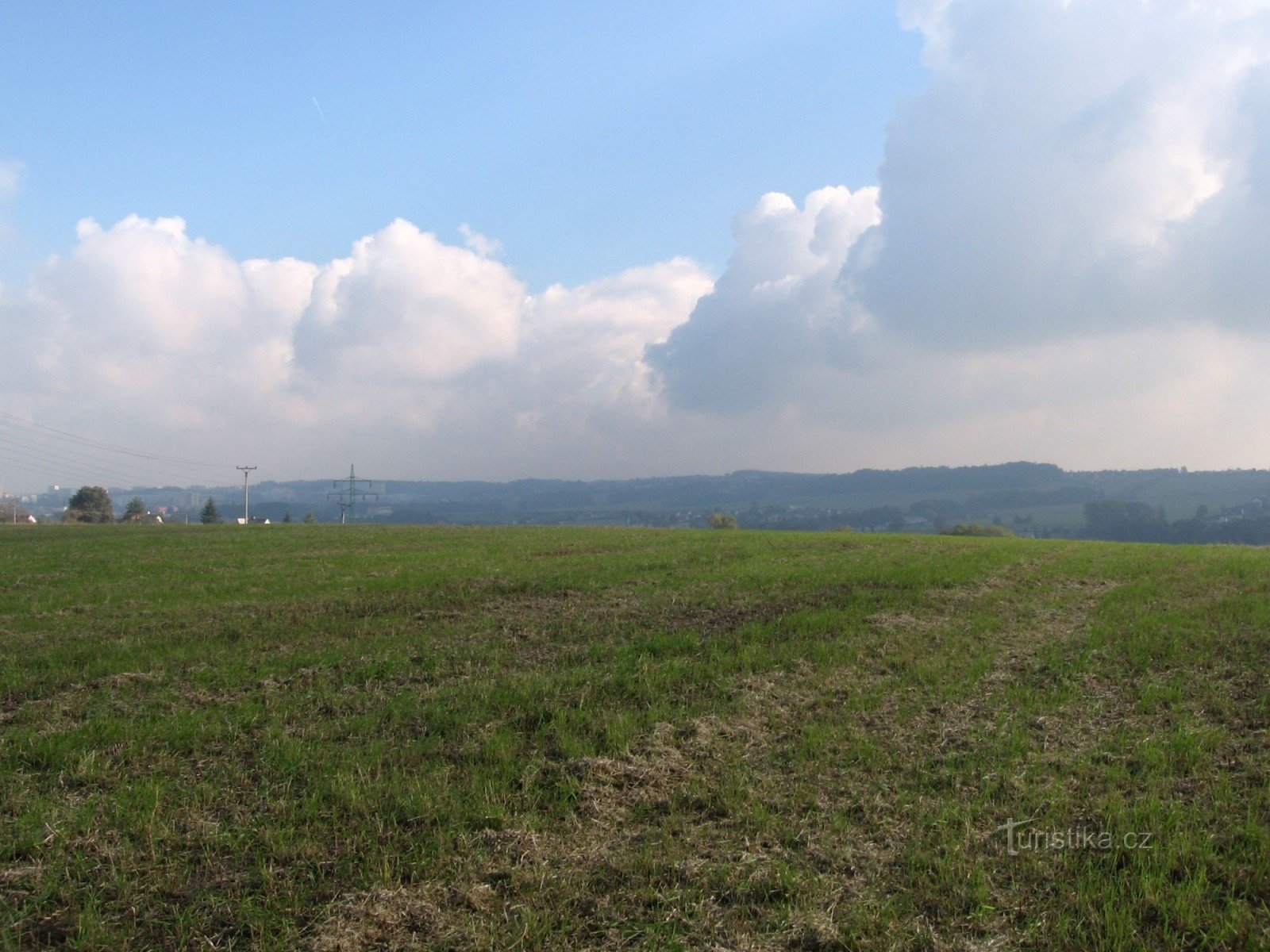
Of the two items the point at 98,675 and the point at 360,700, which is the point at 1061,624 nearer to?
the point at 360,700

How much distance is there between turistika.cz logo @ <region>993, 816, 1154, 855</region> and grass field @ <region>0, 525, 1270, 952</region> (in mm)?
33

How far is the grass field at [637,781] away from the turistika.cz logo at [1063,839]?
3 centimetres

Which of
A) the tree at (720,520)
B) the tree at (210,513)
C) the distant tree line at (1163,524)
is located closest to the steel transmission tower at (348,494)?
the tree at (210,513)

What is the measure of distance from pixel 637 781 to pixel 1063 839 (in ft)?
12.8

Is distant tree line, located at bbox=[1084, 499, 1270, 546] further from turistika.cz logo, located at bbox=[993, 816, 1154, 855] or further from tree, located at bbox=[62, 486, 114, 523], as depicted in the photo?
tree, located at bbox=[62, 486, 114, 523]

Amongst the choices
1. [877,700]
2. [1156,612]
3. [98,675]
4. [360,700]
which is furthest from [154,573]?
[1156,612]

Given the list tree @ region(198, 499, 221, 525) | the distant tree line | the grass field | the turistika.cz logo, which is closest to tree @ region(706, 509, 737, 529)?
the distant tree line

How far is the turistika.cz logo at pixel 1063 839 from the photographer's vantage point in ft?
19.6

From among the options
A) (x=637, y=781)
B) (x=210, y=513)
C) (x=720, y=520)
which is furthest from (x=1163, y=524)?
(x=210, y=513)

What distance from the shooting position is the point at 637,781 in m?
7.50

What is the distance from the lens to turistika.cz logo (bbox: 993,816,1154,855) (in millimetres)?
5977

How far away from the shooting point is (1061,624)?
15.9 meters

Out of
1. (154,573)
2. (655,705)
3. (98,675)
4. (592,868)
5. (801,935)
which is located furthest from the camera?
(154,573)

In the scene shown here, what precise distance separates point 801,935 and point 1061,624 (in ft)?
45.1
